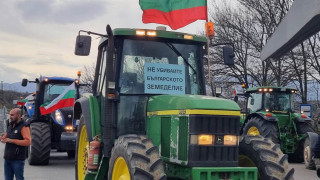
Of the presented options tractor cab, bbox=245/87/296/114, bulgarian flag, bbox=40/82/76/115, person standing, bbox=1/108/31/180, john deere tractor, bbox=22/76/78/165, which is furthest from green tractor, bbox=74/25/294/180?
tractor cab, bbox=245/87/296/114

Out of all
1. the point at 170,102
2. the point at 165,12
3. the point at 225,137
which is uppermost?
the point at 165,12

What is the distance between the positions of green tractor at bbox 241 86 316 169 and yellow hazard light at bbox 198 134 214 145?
8.44 m

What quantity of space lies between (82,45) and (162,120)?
1.65 metres

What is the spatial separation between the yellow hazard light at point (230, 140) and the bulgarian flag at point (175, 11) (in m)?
2.92

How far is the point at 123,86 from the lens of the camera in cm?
665

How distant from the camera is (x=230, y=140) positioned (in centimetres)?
581

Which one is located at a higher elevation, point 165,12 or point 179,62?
point 165,12

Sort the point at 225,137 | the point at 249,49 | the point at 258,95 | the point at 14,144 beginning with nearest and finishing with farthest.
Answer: the point at 225,137 → the point at 14,144 → the point at 258,95 → the point at 249,49

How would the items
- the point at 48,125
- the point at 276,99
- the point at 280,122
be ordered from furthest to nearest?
the point at 276,99
the point at 280,122
the point at 48,125

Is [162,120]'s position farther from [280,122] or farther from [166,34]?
[280,122]

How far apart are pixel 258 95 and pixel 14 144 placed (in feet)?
34.2

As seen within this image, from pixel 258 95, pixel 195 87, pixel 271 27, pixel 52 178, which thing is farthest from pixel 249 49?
pixel 195 87

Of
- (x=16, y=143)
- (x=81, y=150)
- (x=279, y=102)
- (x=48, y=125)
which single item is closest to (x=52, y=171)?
(x=48, y=125)

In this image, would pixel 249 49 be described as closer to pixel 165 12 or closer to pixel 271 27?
pixel 271 27
